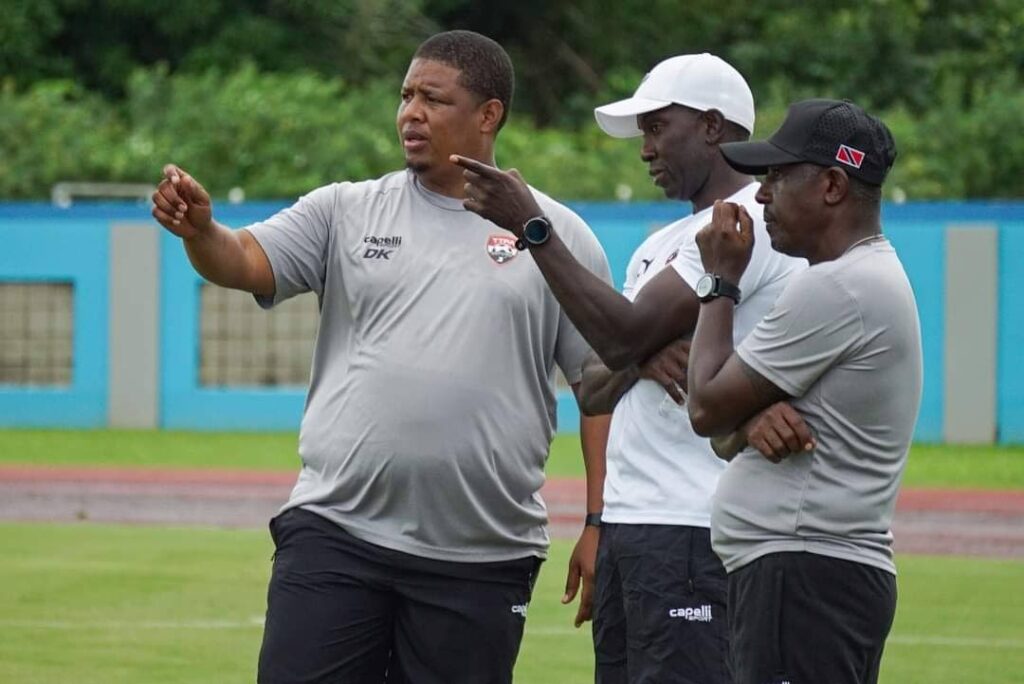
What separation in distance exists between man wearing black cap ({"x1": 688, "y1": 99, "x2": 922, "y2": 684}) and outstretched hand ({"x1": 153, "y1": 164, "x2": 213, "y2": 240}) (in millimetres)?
1312

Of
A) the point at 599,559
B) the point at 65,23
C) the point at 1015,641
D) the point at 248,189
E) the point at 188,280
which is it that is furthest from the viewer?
the point at 65,23

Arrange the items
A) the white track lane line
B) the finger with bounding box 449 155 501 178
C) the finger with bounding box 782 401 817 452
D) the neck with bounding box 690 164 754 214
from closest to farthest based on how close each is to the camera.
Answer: the finger with bounding box 782 401 817 452
the finger with bounding box 449 155 501 178
the neck with bounding box 690 164 754 214
the white track lane line

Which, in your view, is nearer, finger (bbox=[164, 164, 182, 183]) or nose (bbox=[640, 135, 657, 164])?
finger (bbox=[164, 164, 182, 183])

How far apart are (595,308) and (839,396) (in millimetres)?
800

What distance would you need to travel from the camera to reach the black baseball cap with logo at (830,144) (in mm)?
4594

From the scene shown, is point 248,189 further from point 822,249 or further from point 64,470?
point 822,249

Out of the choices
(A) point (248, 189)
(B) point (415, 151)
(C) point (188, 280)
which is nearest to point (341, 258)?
(B) point (415, 151)

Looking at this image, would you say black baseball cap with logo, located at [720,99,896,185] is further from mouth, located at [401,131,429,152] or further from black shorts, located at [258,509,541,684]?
black shorts, located at [258,509,541,684]

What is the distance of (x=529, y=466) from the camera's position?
544cm

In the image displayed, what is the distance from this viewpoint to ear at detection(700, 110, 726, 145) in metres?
5.58

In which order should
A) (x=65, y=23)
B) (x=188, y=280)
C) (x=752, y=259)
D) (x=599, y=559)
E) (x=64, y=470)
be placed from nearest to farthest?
(x=752, y=259), (x=599, y=559), (x=64, y=470), (x=188, y=280), (x=65, y=23)

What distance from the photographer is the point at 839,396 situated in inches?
177

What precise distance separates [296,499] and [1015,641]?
589 cm

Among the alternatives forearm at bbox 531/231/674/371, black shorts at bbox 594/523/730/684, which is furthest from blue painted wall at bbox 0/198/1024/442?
forearm at bbox 531/231/674/371
